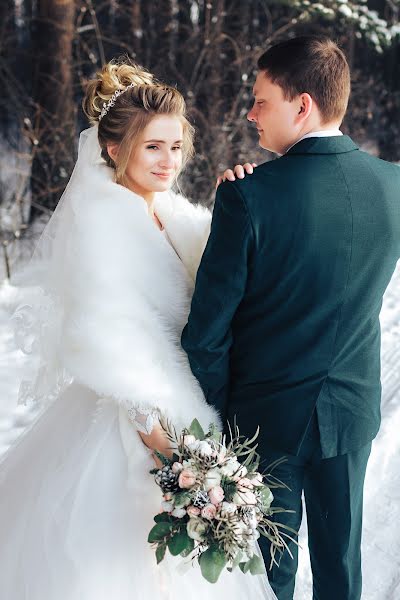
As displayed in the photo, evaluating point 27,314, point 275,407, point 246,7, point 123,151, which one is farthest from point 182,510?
point 246,7

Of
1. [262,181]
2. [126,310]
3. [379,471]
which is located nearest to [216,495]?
[126,310]

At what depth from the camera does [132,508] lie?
2.00 meters

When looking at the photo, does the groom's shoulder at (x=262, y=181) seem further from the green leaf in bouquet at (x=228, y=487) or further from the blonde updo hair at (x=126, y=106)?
the green leaf in bouquet at (x=228, y=487)

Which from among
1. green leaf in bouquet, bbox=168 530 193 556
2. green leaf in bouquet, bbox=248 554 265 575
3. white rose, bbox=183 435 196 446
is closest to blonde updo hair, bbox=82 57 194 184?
white rose, bbox=183 435 196 446

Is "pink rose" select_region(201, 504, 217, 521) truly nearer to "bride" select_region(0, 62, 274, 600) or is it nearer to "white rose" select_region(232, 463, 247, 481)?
"white rose" select_region(232, 463, 247, 481)

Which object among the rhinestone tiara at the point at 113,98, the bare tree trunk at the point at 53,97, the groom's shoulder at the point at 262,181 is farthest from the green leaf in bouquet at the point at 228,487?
the bare tree trunk at the point at 53,97

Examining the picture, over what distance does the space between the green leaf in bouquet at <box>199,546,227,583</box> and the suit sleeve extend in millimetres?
492

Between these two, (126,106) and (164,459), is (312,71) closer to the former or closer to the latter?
(126,106)

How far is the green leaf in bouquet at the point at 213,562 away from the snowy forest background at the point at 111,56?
4.93 meters

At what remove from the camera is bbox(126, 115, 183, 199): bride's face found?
2.17 metres

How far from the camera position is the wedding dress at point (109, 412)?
1953 mm

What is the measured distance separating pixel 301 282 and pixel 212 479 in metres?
0.57

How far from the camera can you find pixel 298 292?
1838 mm

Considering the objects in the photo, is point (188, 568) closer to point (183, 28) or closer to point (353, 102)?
point (183, 28)
